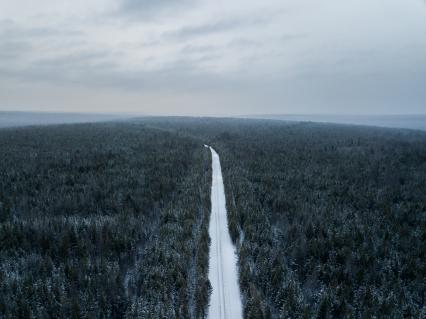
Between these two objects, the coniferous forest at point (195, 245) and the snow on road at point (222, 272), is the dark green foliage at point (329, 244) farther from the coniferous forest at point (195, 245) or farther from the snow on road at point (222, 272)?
the snow on road at point (222, 272)

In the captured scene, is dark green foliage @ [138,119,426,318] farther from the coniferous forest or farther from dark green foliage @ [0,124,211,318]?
dark green foliage @ [0,124,211,318]

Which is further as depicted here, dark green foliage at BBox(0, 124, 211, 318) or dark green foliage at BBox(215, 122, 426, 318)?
dark green foliage at BBox(215, 122, 426, 318)

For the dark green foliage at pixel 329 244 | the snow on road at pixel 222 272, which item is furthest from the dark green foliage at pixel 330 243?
the snow on road at pixel 222 272

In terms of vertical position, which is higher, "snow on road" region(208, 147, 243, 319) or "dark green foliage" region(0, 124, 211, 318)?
"dark green foliage" region(0, 124, 211, 318)

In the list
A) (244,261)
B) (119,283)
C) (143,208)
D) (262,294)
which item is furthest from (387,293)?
(143,208)

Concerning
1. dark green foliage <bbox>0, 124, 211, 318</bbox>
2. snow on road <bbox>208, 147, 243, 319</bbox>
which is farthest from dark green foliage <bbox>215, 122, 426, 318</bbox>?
dark green foliage <bbox>0, 124, 211, 318</bbox>

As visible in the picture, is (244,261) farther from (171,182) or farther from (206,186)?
(171,182)
